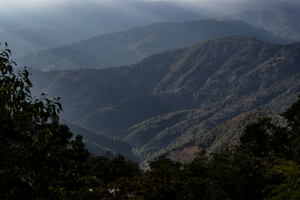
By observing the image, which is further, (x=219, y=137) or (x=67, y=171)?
(x=219, y=137)

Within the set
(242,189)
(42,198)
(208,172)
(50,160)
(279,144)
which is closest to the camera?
(42,198)

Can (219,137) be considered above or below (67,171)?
above

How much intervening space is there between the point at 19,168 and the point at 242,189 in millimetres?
14268

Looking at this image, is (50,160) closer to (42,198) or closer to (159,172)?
(42,198)

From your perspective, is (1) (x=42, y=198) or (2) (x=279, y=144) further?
(2) (x=279, y=144)

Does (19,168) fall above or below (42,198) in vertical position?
above

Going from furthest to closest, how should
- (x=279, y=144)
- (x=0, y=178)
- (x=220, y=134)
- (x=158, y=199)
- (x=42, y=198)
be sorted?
(x=220, y=134) → (x=279, y=144) → (x=158, y=199) → (x=42, y=198) → (x=0, y=178)

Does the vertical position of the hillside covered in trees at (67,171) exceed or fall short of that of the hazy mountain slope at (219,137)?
it falls short

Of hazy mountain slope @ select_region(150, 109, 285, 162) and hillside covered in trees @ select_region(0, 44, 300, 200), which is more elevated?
hazy mountain slope @ select_region(150, 109, 285, 162)

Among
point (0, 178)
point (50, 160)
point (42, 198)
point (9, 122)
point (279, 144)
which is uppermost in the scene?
point (279, 144)

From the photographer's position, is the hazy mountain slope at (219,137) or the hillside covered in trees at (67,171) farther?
the hazy mountain slope at (219,137)

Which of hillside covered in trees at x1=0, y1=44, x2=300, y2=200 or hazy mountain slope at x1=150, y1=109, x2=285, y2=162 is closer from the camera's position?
hillside covered in trees at x1=0, y1=44, x2=300, y2=200

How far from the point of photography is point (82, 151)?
15930 mm

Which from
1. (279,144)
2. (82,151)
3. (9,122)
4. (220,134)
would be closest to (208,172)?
(82,151)
